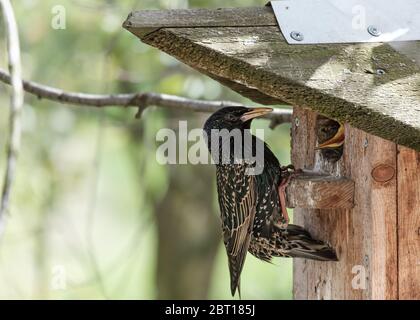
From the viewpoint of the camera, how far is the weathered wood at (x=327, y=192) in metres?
3.39

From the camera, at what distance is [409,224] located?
10.3 feet

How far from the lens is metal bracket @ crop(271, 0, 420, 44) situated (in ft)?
9.96

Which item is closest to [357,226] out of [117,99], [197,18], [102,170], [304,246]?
[304,246]

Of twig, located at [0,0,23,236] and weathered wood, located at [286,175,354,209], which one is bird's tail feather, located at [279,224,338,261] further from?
twig, located at [0,0,23,236]

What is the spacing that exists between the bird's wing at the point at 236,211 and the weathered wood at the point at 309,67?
110cm

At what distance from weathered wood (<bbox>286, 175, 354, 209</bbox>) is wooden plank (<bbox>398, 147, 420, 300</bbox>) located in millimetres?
290

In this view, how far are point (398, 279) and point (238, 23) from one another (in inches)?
44.3

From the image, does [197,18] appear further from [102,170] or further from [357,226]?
[102,170]

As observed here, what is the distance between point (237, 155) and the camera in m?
4.12

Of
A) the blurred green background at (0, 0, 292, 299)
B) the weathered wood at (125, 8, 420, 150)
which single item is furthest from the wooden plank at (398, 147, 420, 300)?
the blurred green background at (0, 0, 292, 299)

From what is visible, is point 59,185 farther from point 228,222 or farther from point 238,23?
point 238,23

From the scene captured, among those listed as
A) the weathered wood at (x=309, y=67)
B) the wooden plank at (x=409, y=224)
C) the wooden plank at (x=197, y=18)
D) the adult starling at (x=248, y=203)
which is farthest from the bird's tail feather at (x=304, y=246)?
the wooden plank at (x=197, y=18)

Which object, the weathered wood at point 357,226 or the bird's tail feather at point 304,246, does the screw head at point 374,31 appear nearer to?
the weathered wood at point 357,226
